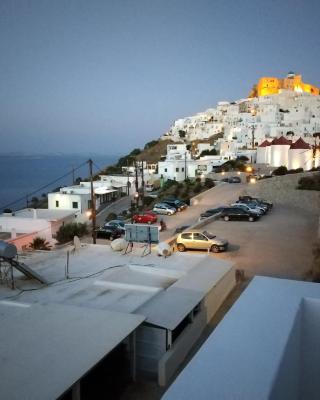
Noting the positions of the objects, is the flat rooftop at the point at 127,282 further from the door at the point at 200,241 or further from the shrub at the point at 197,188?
the shrub at the point at 197,188

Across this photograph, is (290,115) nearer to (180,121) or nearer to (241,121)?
(241,121)

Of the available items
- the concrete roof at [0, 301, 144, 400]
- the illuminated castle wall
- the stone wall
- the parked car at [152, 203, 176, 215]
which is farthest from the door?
the illuminated castle wall

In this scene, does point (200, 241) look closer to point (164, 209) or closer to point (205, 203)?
point (164, 209)

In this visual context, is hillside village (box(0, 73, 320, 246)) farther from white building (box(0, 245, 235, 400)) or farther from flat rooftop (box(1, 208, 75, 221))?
white building (box(0, 245, 235, 400))

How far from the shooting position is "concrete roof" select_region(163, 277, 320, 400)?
3.09 metres

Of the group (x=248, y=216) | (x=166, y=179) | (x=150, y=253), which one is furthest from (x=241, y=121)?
(x=150, y=253)

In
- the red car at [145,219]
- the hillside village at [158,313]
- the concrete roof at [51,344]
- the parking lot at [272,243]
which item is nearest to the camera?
the hillside village at [158,313]

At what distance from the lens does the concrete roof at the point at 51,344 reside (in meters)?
6.02

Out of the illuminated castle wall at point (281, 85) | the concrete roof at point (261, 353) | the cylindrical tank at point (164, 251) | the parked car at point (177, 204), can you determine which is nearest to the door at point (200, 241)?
the cylindrical tank at point (164, 251)

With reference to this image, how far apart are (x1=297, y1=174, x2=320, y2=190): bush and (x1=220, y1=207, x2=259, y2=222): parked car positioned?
11358mm

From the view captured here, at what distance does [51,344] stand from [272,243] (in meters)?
16.8

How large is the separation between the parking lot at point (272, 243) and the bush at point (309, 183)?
6.15 metres

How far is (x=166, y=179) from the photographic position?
240 feet

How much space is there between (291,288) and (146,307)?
5.39m
